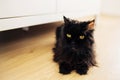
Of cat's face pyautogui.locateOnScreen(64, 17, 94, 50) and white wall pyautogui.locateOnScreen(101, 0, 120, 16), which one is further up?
cat's face pyautogui.locateOnScreen(64, 17, 94, 50)

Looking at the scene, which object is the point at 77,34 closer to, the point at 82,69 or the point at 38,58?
the point at 82,69

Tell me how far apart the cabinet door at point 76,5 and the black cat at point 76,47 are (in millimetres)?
451

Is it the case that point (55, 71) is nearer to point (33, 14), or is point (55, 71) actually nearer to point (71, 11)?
point (33, 14)

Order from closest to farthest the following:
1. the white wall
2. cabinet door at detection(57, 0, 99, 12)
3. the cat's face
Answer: the cat's face < cabinet door at detection(57, 0, 99, 12) < the white wall

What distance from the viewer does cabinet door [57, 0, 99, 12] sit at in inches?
48.0

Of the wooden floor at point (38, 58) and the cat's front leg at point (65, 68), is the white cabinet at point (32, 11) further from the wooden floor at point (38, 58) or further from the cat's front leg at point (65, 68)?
the cat's front leg at point (65, 68)

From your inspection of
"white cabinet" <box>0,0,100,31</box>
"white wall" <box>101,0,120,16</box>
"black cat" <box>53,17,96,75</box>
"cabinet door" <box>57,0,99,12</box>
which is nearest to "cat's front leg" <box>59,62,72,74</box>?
"black cat" <box>53,17,96,75</box>

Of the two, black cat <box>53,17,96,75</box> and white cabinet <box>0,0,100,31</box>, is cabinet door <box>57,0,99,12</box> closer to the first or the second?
white cabinet <box>0,0,100,31</box>

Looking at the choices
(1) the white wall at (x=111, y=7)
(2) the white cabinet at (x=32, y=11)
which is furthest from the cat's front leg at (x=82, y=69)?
(1) the white wall at (x=111, y=7)

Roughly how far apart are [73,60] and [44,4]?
1.51ft

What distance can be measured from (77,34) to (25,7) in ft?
1.19

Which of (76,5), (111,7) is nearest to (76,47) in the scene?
(76,5)

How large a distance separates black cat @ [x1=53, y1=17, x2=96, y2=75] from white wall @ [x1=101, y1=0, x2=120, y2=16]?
7.55 ft

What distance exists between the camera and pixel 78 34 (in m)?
0.75
